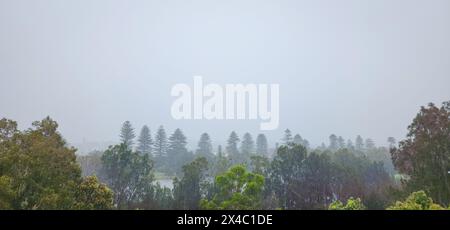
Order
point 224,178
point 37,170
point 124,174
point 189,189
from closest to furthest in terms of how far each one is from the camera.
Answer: point 37,170, point 224,178, point 189,189, point 124,174

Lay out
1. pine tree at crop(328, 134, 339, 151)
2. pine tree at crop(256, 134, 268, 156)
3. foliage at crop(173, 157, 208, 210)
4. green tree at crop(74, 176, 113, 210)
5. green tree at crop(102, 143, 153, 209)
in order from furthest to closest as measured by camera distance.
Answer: pine tree at crop(328, 134, 339, 151) < pine tree at crop(256, 134, 268, 156) < green tree at crop(102, 143, 153, 209) < foliage at crop(173, 157, 208, 210) < green tree at crop(74, 176, 113, 210)

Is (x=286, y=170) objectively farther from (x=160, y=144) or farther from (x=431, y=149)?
(x=160, y=144)

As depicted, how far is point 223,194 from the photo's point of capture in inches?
517

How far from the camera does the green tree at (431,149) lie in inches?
568

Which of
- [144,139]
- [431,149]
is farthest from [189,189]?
[144,139]

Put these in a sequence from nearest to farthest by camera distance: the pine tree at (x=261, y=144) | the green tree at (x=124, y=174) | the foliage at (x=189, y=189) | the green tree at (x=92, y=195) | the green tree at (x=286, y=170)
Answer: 1. the green tree at (x=92, y=195)
2. the foliage at (x=189, y=189)
3. the green tree at (x=124, y=174)
4. the green tree at (x=286, y=170)
5. the pine tree at (x=261, y=144)

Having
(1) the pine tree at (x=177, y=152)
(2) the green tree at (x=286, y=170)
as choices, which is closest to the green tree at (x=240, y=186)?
(2) the green tree at (x=286, y=170)

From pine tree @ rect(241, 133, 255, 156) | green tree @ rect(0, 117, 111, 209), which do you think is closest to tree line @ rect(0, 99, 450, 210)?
green tree @ rect(0, 117, 111, 209)

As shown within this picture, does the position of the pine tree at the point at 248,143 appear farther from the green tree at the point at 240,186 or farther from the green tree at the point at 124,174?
the green tree at the point at 240,186

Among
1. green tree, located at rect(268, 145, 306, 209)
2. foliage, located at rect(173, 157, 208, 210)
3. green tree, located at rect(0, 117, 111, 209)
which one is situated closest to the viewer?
green tree, located at rect(0, 117, 111, 209)

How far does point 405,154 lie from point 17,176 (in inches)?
648

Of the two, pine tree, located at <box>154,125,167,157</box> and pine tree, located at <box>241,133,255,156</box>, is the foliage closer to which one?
pine tree, located at <box>154,125,167,157</box>

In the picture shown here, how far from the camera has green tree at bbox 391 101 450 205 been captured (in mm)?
14430

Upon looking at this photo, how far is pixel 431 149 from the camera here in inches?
572
